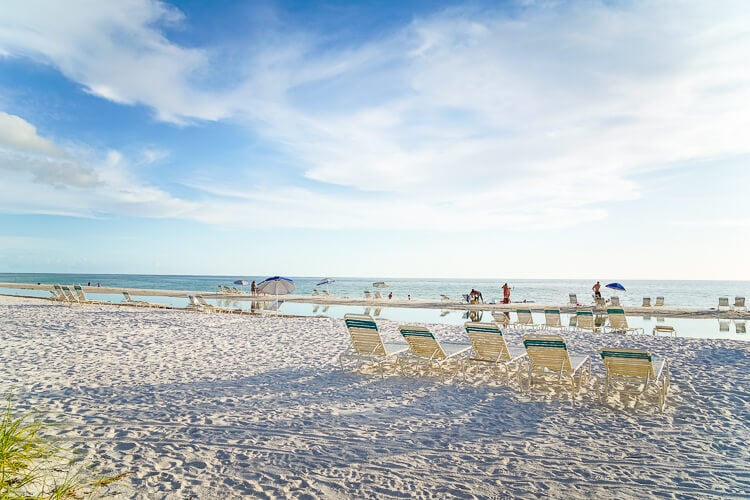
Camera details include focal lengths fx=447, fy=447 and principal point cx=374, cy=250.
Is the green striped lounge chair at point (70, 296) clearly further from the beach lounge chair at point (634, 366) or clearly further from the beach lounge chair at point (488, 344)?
the beach lounge chair at point (634, 366)

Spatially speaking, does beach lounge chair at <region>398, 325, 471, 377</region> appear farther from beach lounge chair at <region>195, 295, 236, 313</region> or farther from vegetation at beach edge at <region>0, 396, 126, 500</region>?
beach lounge chair at <region>195, 295, 236, 313</region>

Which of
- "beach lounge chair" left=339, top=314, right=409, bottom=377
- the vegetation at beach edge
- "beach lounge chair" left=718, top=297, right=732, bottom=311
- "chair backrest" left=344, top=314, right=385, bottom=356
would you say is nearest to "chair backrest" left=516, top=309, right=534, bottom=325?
"beach lounge chair" left=339, top=314, right=409, bottom=377

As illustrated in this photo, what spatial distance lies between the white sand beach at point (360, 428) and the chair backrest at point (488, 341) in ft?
2.01

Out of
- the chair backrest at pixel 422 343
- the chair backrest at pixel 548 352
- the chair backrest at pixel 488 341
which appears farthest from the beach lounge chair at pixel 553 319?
the chair backrest at pixel 548 352

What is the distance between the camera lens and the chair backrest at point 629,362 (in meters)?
5.80

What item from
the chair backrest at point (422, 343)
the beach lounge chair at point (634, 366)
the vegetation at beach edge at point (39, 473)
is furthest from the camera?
the chair backrest at point (422, 343)

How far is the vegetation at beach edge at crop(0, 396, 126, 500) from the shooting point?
119 inches

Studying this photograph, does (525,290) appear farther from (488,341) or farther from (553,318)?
(488,341)

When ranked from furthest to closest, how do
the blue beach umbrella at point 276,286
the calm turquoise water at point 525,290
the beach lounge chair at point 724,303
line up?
the calm turquoise water at point 525,290
the beach lounge chair at point 724,303
the blue beach umbrella at point 276,286

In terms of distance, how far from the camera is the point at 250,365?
25.7 ft

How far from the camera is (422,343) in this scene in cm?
741

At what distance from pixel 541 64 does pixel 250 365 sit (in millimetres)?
9719

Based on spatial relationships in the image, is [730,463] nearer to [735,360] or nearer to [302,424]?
[302,424]

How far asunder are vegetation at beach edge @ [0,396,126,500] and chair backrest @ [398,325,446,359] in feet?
15.2
